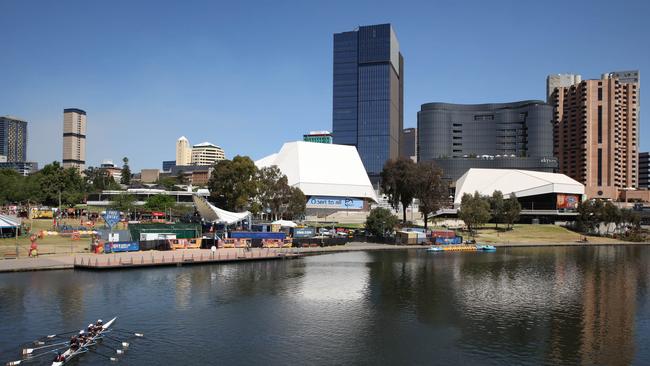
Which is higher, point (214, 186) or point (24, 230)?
point (214, 186)

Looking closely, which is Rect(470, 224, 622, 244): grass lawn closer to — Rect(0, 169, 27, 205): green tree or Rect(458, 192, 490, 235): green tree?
Rect(458, 192, 490, 235): green tree

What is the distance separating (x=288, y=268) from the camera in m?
69.4

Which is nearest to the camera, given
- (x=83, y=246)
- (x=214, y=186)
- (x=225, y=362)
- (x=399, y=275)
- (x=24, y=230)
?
(x=225, y=362)

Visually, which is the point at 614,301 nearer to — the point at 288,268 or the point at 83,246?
the point at 288,268

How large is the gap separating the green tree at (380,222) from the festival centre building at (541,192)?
217 feet

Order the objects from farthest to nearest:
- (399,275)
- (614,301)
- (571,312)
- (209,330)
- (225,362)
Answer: (399,275) → (614,301) → (571,312) → (209,330) → (225,362)

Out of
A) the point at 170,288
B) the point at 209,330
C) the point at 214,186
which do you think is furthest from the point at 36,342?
the point at 214,186

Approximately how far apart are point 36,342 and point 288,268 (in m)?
38.7

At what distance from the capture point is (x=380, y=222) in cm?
10456

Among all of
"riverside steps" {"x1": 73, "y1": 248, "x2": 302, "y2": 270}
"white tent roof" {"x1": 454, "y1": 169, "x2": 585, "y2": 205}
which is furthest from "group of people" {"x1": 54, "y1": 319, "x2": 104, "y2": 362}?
"white tent roof" {"x1": 454, "y1": 169, "x2": 585, "y2": 205}

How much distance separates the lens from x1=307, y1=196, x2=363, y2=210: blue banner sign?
520ft

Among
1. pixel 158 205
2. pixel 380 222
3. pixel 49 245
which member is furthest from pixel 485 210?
pixel 49 245

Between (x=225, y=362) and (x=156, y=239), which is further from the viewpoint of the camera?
(x=156, y=239)

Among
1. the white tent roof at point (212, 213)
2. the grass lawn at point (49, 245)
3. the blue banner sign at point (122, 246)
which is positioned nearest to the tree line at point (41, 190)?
the grass lawn at point (49, 245)
